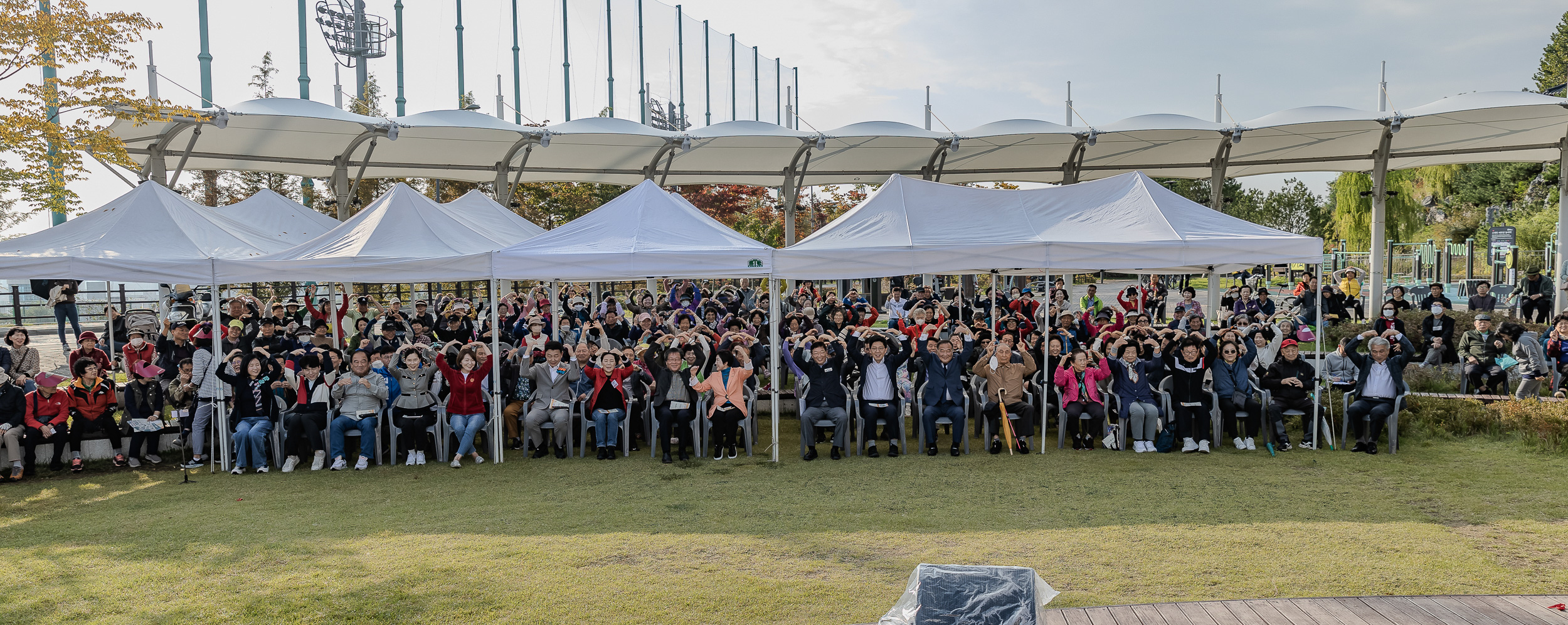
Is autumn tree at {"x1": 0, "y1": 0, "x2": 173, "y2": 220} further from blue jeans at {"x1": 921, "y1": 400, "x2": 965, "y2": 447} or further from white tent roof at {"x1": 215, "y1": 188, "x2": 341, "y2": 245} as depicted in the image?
blue jeans at {"x1": 921, "y1": 400, "x2": 965, "y2": 447}

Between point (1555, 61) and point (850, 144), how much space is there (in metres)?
48.8

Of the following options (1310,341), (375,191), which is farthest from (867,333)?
(375,191)

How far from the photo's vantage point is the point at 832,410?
27.9ft

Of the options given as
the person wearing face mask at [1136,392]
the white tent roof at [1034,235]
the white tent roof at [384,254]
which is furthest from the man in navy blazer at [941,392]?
the white tent roof at [384,254]

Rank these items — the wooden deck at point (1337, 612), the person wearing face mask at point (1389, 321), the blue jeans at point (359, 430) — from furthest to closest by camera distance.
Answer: the person wearing face mask at point (1389, 321) → the blue jeans at point (359, 430) → the wooden deck at point (1337, 612)

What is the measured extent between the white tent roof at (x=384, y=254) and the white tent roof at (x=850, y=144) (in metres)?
5.88

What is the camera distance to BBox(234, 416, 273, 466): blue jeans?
795cm

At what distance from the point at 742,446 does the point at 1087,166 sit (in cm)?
1230

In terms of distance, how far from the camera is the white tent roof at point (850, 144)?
1419 cm

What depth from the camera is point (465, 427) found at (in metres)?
8.31

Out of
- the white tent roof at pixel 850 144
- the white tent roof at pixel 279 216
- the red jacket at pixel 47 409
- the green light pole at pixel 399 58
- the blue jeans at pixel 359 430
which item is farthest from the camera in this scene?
the green light pole at pixel 399 58

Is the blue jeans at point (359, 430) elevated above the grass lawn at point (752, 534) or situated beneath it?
elevated above

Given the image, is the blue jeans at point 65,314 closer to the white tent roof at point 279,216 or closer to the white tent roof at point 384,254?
the white tent roof at point 279,216

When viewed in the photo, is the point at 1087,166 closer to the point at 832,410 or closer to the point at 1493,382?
the point at 1493,382
